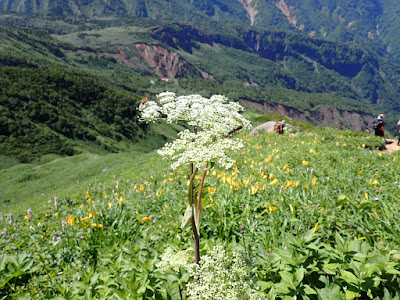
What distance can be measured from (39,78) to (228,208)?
80699 mm

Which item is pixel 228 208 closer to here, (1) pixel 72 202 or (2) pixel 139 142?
(1) pixel 72 202

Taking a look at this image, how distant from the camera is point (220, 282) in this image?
2340 millimetres

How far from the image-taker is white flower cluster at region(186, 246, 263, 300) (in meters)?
2.25

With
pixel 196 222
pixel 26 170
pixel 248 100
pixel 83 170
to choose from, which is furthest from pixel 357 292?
pixel 248 100

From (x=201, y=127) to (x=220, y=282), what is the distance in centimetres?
153

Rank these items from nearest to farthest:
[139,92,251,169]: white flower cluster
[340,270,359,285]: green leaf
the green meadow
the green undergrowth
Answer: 1. [139,92,251,169]: white flower cluster
2. [340,270,359,285]: green leaf
3. the green meadow
4. the green undergrowth

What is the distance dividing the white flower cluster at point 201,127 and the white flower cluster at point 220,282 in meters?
0.90

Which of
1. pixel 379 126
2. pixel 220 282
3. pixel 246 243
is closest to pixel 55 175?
pixel 246 243

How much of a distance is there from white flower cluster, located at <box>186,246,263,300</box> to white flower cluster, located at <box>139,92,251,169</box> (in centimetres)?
90

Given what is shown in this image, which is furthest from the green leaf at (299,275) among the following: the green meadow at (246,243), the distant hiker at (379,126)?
the distant hiker at (379,126)

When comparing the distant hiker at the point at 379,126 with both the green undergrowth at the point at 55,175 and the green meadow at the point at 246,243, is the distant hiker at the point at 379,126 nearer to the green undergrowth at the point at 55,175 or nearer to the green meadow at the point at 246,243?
the green meadow at the point at 246,243

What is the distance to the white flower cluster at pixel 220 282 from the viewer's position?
225 centimetres

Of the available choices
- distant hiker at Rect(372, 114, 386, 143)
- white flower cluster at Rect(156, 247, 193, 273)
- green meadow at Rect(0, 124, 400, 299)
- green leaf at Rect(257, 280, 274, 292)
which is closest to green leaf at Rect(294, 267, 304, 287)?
green meadow at Rect(0, 124, 400, 299)

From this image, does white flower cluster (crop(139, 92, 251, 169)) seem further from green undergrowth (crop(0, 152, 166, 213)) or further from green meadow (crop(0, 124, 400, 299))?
green undergrowth (crop(0, 152, 166, 213))
